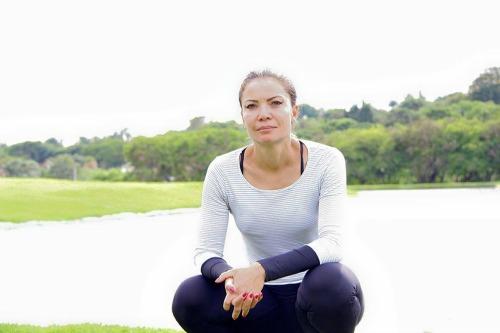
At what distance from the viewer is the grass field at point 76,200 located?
1565cm

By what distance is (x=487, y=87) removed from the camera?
61.8m

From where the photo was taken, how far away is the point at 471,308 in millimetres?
4473

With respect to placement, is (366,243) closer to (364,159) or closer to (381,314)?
(381,314)

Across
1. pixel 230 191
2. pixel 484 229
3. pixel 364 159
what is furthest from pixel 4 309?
pixel 364 159

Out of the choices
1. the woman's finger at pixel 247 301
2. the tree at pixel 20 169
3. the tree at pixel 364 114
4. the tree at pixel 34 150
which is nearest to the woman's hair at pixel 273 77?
the woman's finger at pixel 247 301

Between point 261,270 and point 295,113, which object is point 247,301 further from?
point 295,113

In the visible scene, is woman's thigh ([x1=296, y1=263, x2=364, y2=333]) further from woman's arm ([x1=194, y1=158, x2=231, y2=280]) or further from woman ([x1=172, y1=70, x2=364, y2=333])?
woman's arm ([x1=194, y1=158, x2=231, y2=280])

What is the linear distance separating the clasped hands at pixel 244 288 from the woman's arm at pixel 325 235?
0.10ft

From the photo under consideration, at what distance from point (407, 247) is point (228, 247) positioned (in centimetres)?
230

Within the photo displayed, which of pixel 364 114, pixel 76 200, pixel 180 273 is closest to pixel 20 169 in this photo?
pixel 76 200

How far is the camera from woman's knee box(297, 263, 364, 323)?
193 cm

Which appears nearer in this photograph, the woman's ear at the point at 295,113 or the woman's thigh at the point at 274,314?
the woman's thigh at the point at 274,314

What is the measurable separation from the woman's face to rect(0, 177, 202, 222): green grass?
1284 cm

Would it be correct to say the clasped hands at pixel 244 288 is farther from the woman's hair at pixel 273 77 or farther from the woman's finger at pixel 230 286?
the woman's hair at pixel 273 77
